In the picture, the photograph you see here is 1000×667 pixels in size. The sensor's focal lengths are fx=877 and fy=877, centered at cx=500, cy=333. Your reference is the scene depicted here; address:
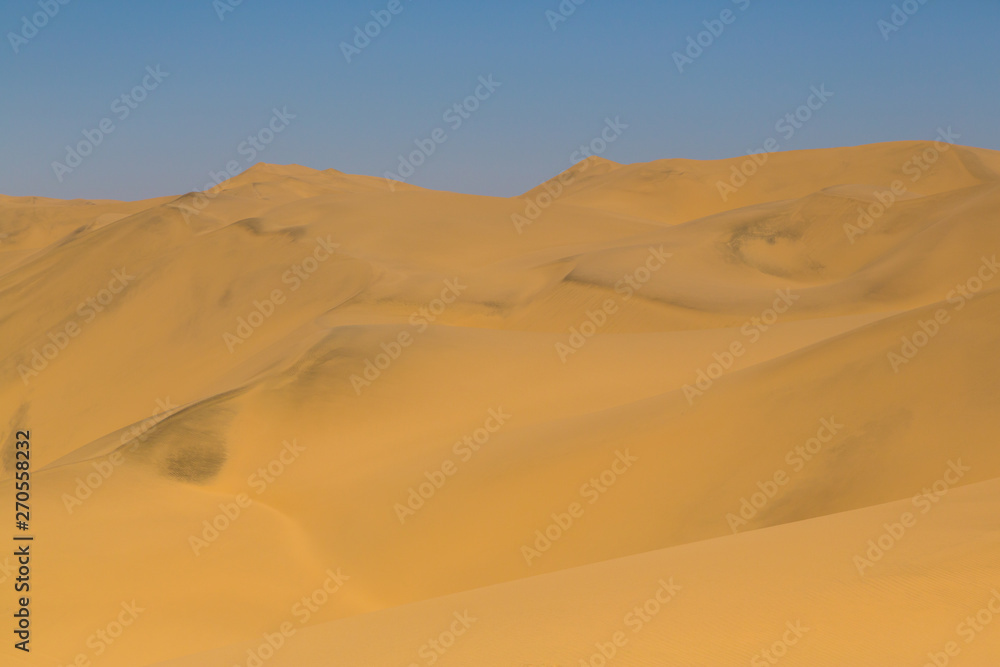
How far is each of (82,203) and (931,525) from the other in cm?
7471

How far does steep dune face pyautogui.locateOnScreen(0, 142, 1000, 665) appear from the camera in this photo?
5570mm

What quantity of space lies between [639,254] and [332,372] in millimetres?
11329

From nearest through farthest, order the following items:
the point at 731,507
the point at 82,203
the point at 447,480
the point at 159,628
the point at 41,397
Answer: the point at 159,628
the point at 731,507
the point at 447,480
the point at 41,397
the point at 82,203

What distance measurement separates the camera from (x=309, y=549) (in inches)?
344

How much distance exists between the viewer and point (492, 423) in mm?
11391

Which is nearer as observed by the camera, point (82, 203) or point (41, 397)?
point (41, 397)

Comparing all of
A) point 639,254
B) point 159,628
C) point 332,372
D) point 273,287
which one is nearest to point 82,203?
point 273,287

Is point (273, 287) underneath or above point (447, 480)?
above

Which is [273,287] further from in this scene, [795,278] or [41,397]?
[795,278]

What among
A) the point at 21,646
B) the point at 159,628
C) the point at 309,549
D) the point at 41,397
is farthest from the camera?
the point at 41,397

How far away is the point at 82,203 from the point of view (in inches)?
2746

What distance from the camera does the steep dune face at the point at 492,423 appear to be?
557 cm

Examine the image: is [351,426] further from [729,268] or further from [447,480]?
[729,268]

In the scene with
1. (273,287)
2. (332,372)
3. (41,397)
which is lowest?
(332,372)
